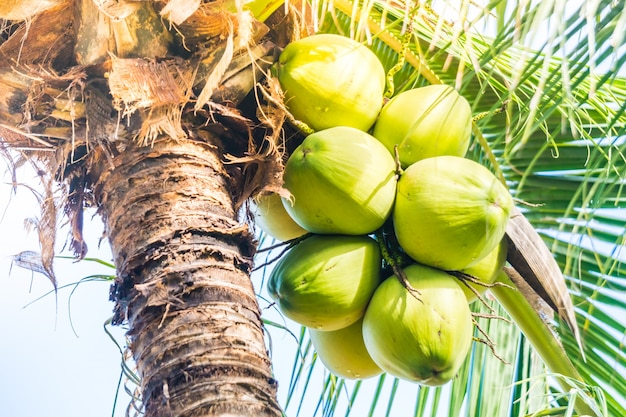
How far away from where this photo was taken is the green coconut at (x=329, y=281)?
1594 mm

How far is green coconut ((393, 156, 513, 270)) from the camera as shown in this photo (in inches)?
60.7

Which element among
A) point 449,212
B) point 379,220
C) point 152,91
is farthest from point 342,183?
point 152,91

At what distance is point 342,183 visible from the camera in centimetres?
158

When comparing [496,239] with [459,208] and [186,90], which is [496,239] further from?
[186,90]

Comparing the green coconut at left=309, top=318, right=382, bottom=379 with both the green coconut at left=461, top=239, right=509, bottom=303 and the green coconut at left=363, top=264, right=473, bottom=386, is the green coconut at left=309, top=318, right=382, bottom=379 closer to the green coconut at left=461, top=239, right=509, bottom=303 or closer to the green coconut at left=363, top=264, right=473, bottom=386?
the green coconut at left=363, top=264, right=473, bottom=386

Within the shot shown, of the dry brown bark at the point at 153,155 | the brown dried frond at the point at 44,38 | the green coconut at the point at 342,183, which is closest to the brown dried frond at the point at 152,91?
the dry brown bark at the point at 153,155

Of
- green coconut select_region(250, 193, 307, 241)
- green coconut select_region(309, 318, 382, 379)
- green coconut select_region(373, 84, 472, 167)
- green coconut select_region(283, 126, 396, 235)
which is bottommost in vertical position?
green coconut select_region(309, 318, 382, 379)

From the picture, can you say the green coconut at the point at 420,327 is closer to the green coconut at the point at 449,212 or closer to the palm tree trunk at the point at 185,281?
the green coconut at the point at 449,212

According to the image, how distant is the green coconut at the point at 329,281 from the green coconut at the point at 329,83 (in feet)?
0.99

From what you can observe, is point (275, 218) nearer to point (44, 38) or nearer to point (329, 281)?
point (329, 281)

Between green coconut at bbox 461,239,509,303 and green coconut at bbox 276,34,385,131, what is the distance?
0.44 metres

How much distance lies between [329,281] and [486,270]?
1.31 feet

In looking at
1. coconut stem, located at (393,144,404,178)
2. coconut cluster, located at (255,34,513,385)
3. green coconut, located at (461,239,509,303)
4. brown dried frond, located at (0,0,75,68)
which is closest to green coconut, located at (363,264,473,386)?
coconut cluster, located at (255,34,513,385)

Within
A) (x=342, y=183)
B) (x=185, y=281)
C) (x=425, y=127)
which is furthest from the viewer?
(x=425, y=127)
